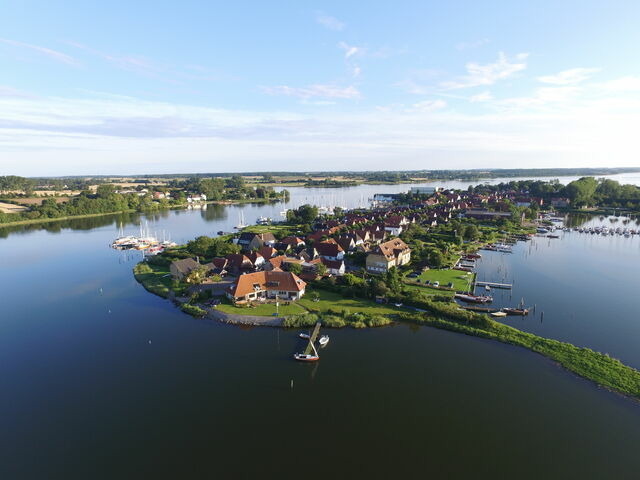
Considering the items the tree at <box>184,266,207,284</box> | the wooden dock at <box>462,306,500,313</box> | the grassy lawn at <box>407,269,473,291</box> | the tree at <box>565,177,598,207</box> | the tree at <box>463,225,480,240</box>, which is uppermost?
the tree at <box>565,177,598,207</box>

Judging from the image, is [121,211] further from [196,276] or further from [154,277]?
[196,276]

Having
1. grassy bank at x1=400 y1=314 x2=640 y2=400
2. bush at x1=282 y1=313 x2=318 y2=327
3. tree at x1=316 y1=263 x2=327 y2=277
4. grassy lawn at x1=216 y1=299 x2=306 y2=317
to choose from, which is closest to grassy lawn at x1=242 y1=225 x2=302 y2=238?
tree at x1=316 y1=263 x2=327 y2=277

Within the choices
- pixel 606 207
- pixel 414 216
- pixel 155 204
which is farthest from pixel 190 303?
pixel 606 207

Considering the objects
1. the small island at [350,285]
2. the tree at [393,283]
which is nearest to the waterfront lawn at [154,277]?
the small island at [350,285]

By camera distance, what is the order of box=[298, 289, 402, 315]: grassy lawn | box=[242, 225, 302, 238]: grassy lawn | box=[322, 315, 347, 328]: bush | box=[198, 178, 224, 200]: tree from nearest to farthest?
box=[322, 315, 347, 328]: bush
box=[298, 289, 402, 315]: grassy lawn
box=[242, 225, 302, 238]: grassy lawn
box=[198, 178, 224, 200]: tree

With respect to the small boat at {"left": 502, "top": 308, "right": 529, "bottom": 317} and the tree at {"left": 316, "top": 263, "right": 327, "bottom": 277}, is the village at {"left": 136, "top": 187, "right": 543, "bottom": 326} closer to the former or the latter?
the tree at {"left": 316, "top": 263, "right": 327, "bottom": 277}

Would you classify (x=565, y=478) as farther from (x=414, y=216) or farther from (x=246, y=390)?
(x=414, y=216)
